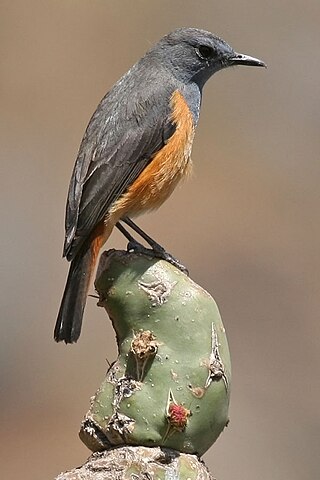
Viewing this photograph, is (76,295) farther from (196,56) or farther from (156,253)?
(196,56)

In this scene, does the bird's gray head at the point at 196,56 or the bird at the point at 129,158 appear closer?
the bird at the point at 129,158

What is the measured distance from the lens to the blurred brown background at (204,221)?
22.3 feet

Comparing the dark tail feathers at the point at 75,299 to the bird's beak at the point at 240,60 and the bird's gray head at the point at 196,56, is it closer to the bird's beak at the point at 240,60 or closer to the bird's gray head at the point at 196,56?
the bird's gray head at the point at 196,56

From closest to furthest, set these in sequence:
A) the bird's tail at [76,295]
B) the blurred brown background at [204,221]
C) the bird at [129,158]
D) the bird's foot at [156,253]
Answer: the bird's foot at [156,253], the bird's tail at [76,295], the bird at [129,158], the blurred brown background at [204,221]

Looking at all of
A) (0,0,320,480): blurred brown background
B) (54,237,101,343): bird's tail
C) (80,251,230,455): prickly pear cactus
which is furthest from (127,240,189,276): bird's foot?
(0,0,320,480): blurred brown background

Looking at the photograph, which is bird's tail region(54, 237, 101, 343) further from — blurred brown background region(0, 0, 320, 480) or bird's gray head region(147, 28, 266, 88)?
blurred brown background region(0, 0, 320, 480)

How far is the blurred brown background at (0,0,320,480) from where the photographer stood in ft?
22.3

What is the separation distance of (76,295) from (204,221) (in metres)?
4.87

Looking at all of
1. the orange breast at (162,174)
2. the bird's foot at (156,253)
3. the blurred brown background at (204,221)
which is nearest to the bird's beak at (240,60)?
the orange breast at (162,174)

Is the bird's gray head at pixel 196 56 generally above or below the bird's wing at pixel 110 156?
above

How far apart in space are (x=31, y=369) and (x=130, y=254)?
4332mm

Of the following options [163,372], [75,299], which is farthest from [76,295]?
[163,372]

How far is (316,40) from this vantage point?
9555 millimetres

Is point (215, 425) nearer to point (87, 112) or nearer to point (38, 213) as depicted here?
point (38, 213)
